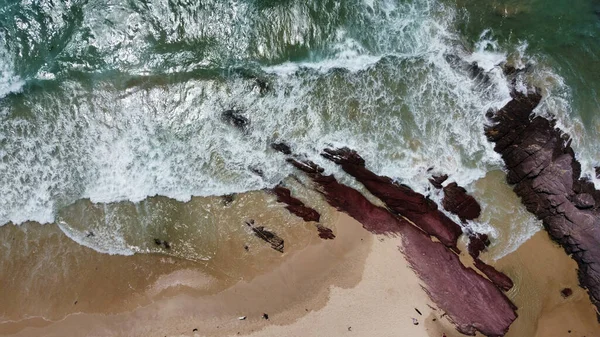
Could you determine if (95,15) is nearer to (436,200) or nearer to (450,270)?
(436,200)

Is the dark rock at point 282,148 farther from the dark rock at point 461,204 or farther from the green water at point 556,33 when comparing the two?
the green water at point 556,33

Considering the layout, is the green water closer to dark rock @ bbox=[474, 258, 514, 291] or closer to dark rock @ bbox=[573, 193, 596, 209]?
dark rock @ bbox=[573, 193, 596, 209]

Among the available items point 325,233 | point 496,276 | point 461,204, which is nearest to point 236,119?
point 325,233

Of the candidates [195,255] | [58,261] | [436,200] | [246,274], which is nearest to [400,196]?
[436,200]

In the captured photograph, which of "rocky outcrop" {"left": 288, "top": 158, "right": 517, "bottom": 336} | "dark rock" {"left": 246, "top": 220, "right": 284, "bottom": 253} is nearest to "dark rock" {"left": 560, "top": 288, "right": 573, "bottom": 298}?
"rocky outcrop" {"left": 288, "top": 158, "right": 517, "bottom": 336}

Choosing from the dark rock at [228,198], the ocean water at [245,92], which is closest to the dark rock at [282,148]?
the ocean water at [245,92]

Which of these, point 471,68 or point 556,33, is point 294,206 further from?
point 556,33
